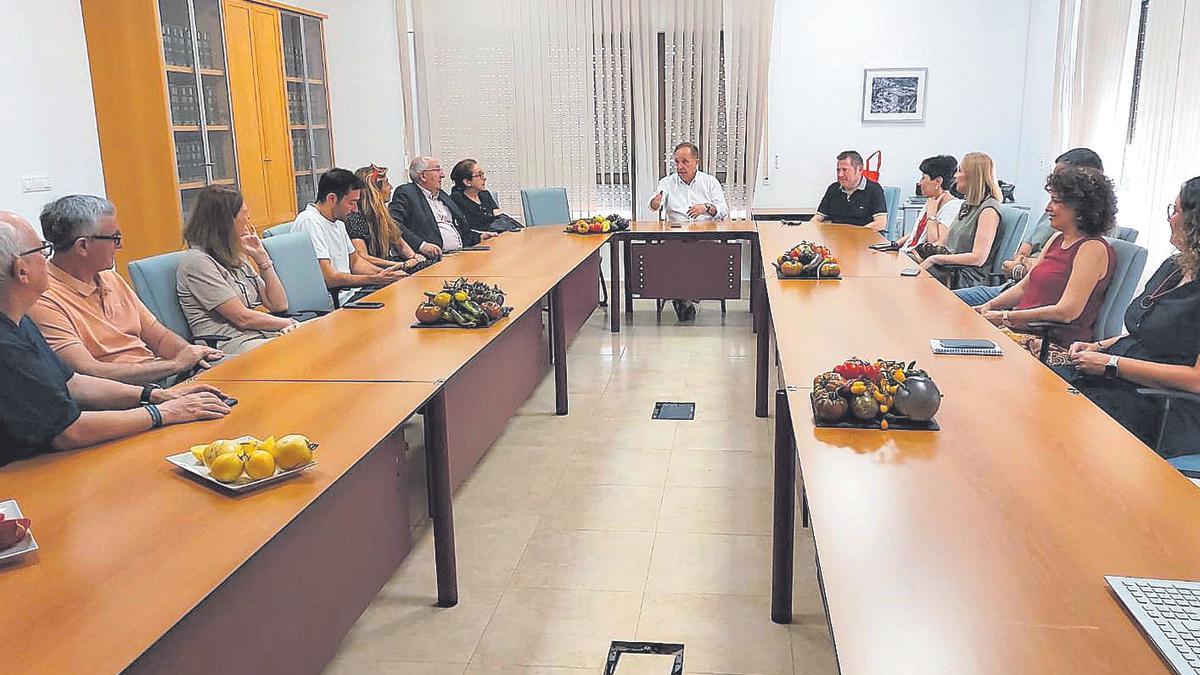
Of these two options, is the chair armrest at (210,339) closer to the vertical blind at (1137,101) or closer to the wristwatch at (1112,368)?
the wristwatch at (1112,368)

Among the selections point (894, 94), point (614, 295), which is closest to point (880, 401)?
point (614, 295)

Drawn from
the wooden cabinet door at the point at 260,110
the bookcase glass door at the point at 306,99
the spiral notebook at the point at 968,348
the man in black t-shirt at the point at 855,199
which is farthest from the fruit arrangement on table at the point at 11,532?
the man in black t-shirt at the point at 855,199

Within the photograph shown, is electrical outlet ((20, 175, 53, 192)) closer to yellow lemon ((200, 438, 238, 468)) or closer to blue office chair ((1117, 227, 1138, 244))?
yellow lemon ((200, 438, 238, 468))

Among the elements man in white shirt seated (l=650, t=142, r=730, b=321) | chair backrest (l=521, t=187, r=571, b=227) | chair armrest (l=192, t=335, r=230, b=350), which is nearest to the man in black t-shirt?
man in white shirt seated (l=650, t=142, r=730, b=321)

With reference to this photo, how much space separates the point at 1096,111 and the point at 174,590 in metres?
6.37

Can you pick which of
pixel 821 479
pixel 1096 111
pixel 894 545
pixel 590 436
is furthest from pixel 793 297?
pixel 1096 111

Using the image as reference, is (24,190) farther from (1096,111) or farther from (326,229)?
(1096,111)

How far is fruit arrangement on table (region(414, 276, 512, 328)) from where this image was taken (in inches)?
132

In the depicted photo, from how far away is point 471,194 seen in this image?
6652mm

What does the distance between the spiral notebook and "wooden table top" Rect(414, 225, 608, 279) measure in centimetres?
214

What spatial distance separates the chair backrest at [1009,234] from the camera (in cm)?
505

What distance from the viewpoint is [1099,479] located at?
6.02 feet

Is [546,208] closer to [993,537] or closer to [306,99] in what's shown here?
[306,99]

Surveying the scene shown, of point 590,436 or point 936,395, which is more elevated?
point 936,395
